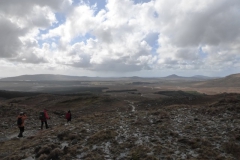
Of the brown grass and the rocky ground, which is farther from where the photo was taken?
the brown grass

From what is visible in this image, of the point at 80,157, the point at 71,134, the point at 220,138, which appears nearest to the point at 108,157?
the point at 80,157

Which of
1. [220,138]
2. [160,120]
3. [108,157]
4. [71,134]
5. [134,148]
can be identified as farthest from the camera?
[160,120]

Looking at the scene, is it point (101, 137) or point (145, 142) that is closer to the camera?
point (145, 142)

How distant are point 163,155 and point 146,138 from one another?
12.2ft

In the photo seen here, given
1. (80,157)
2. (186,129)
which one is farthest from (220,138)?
(80,157)

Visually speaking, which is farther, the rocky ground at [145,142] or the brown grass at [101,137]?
the brown grass at [101,137]

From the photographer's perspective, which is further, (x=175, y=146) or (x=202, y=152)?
(x=175, y=146)

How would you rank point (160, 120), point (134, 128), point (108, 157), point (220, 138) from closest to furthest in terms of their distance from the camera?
point (108, 157) → point (220, 138) → point (134, 128) → point (160, 120)

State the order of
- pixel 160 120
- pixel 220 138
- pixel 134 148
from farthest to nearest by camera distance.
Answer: pixel 160 120 → pixel 220 138 → pixel 134 148

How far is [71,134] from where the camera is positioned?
58.1 ft

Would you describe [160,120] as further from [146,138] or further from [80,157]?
[80,157]

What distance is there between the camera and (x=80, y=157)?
13.0m

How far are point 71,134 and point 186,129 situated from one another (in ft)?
35.6

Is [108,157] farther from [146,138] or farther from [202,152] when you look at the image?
[202,152]
